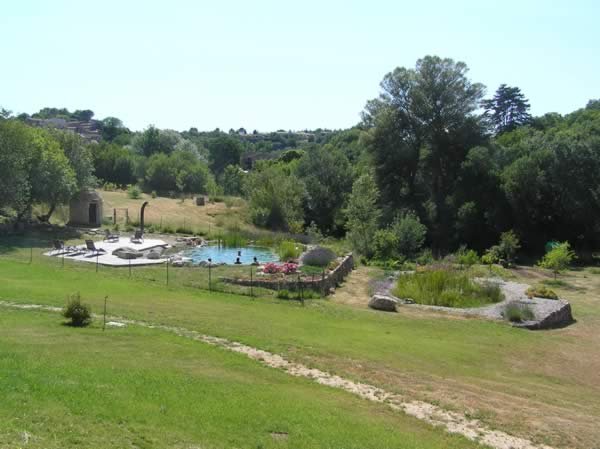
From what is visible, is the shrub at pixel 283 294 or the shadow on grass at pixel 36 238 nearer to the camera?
the shrub at pixel 283 294

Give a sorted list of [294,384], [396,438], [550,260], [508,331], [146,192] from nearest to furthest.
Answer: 1. [396,438]
2. [294,384]
3. [508,331]
4. [550,260]
5. [146,192]

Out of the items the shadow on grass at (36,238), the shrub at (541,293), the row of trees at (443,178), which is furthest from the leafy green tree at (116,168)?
the shrub at (541,293)

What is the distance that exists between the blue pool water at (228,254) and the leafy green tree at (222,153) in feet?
277

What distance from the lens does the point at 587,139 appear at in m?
50.6

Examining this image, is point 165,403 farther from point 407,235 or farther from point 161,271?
point 407,235

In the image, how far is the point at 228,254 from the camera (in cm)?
3925

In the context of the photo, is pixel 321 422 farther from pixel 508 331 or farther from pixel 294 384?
pixel 508 331

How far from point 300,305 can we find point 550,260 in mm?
19347

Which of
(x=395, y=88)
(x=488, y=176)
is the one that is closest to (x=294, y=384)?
(x=488, y=176)

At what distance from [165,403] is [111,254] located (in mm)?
24852

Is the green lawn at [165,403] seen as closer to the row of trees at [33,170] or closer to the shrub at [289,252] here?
the shrub at [289,252]

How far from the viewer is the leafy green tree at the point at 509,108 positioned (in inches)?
3627

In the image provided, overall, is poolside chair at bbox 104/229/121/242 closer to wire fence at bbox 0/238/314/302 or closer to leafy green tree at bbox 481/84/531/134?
wire fence at bbox 0/238/314/302

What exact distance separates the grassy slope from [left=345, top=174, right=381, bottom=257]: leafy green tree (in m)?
16.6
